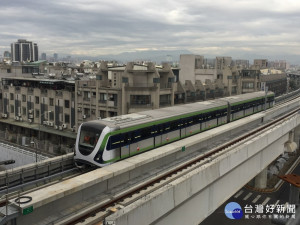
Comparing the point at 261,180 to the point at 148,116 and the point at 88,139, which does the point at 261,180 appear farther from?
the point at 88,139

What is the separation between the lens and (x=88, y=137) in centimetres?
2056

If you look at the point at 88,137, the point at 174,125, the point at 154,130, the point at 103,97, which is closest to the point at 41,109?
the point at 103,97

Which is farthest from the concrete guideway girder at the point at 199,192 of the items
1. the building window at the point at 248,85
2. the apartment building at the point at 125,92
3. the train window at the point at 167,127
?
the building window at the point at 248,85

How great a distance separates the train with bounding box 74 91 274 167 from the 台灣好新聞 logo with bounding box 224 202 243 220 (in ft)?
31.9

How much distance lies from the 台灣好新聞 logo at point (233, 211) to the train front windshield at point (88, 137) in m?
19.5

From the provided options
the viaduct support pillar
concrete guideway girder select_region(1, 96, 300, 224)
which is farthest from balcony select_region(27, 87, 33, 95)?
the viaduct support pillar

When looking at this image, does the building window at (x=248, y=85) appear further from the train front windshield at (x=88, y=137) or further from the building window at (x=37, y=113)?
the train front windshield at (x=88, y=137)

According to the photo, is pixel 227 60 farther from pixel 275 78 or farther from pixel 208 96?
pixel 208 96

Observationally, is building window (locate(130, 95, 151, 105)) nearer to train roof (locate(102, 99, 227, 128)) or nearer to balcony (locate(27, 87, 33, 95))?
train roof (locate(102, 99, 227, 128))

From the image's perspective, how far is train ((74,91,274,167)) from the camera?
65.5ft

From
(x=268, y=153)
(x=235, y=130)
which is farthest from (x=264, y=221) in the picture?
(x=235, y=130)

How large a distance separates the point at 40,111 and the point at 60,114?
5.51 m

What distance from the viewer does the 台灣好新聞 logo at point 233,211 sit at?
31859 mm

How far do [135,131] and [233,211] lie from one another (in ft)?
59.1
